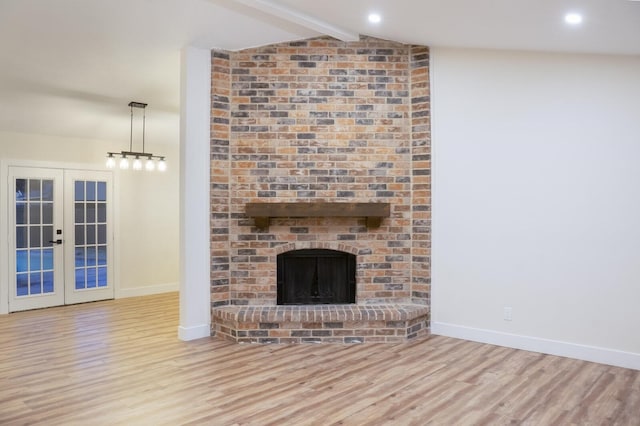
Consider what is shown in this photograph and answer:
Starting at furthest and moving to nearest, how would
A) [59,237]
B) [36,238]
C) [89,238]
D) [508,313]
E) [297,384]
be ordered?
[89,238] → [59,237] → [36,238] → [508,313] → [297,384]

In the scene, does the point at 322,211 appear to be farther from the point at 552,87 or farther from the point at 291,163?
the point at 552,87

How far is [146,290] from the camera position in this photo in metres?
7.21

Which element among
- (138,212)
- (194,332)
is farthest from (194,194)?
(138,212)

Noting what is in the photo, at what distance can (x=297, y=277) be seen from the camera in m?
4.67

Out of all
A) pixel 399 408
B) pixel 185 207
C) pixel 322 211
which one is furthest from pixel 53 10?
pixel 399 408

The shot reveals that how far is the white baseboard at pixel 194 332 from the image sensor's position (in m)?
4.39

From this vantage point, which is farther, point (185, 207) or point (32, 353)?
point (185, 207)

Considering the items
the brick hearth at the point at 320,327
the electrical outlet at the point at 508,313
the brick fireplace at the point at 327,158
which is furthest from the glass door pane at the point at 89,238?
the electrical outlet at the point at 508,313

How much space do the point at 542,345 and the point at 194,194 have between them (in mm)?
3657

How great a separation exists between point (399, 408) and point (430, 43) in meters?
3.45

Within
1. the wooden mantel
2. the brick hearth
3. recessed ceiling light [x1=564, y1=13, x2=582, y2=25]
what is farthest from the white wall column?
recessed ceiling light [x1=564, y1=13, x2=582, y2=25]

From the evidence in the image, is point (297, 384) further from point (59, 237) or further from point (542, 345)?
point (59, 237)

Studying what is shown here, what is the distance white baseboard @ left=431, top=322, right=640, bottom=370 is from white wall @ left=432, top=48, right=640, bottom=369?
0.04 feet

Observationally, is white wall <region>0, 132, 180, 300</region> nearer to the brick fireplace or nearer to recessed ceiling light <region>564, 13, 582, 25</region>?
the brick fireplace
